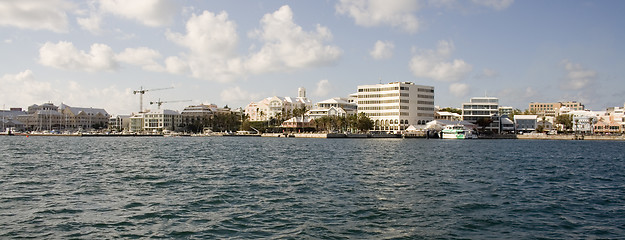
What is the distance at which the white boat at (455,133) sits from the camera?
156 m

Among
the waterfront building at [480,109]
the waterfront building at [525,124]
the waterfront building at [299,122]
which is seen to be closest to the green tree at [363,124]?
the waterfront building at [299,122]

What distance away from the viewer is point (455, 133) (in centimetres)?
15712

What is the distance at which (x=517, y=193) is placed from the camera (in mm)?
27328

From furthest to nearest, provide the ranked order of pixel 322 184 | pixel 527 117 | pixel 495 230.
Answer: pixel 527 117
pixel 322 184
pixel 495 230

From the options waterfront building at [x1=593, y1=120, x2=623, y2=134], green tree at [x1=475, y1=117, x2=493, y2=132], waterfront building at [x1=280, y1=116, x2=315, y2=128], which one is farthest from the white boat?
waterfront building at [x1=593, y1=120, x2=623, y2=134]

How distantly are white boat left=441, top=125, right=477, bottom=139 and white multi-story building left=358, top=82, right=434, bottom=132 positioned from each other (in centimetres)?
1777

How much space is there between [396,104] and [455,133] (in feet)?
88.9

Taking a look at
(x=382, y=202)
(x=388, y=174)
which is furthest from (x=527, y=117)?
(x=382, y=202)

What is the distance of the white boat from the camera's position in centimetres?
15612

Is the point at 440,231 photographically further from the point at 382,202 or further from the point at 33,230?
the point at 33,230

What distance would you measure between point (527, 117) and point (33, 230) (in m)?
205

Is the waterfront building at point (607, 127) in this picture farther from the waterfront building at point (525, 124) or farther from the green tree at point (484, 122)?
the green tree at point (484, 122)

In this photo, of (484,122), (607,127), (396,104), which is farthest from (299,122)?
(607,127)

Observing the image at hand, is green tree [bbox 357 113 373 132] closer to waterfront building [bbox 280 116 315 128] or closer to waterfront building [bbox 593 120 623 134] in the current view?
waterfront building [bbox 280 116 315 128]
